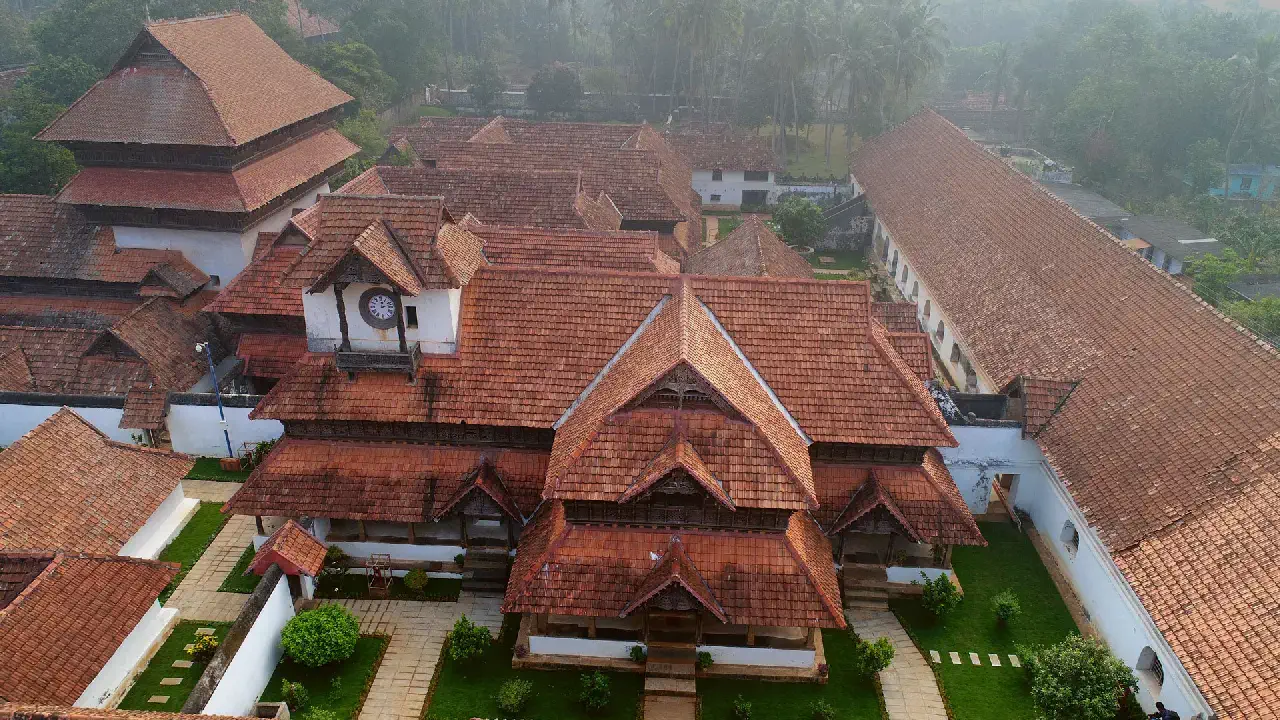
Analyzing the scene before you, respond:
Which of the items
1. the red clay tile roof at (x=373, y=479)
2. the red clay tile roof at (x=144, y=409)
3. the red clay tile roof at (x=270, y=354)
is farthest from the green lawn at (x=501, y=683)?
the red clay tile roof at (x=144, y=409)

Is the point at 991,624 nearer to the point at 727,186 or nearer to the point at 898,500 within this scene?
the point at 898,500

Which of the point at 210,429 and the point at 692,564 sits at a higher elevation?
the point at 692,564

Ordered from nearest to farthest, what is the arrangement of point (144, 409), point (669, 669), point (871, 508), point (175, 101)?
point (669, 669), point (871, 508), point (144, 409), point (175, 101)

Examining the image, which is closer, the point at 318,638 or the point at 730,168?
the point at 318,638

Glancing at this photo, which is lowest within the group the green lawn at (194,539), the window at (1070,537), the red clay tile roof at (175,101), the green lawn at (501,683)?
the green lawn at (501,683)

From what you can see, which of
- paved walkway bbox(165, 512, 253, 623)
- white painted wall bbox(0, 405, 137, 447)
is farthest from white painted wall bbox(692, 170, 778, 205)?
paved walkway bbox(165, 512, 253, 623)

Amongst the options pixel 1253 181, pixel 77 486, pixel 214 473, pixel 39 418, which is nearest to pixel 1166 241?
pixel 1253 181

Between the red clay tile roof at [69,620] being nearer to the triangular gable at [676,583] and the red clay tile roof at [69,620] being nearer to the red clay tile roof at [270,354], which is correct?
the red clay tile roof at [270,354]
